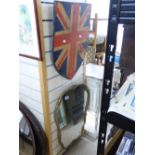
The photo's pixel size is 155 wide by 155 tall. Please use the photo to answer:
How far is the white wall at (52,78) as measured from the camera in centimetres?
105

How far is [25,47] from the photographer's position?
3.76 feet

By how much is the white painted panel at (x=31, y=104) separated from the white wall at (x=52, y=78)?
0.26ft

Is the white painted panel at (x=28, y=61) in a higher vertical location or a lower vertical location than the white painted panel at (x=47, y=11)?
Answer: lower

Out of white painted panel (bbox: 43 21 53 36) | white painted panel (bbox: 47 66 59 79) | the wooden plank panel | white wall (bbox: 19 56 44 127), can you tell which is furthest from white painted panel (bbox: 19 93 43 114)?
white painted panel (bbox: 43 21 53 36)

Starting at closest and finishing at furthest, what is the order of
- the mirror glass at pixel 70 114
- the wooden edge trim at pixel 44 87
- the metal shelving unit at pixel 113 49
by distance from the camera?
1. the metal shelving unit at pixel 113 49
2. the wooden edge trim at pixel 44 87
3. the mirror glass at pixel 70 114

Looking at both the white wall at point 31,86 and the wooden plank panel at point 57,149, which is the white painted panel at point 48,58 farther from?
the wooden plank panel at point 57,149

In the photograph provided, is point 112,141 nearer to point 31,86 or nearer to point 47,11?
point 31,86

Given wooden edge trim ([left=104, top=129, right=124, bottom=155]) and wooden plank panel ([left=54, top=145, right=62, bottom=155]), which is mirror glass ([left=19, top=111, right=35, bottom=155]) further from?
wooden edge trim ([left=104, top=129, right=124, bottom=155])

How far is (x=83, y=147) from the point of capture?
1.66 metres

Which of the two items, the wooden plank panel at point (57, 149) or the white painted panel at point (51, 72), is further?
the wooden plank panel at point (57, 149)

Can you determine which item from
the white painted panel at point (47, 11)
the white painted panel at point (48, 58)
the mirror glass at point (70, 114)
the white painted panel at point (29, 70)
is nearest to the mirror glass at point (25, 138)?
the mirror glass at point (70, 114)

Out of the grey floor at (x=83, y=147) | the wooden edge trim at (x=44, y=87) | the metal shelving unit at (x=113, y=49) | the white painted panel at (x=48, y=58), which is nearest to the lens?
the metal shelving unit at (x=113, y=49)
